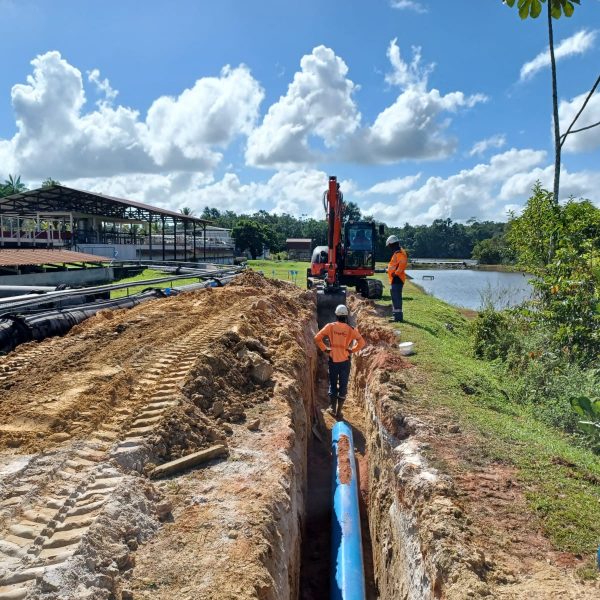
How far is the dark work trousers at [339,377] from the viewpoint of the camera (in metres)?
10.5

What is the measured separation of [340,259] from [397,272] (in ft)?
19.1

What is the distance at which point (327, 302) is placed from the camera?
719 inches

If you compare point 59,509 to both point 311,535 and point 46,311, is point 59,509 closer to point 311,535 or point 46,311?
point 311,535

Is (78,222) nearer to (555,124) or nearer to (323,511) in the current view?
(555,124)

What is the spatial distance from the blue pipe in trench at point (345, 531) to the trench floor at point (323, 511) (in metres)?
0.48

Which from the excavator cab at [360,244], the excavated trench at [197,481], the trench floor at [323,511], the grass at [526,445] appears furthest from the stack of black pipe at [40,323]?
the excavator cab at [360,244]

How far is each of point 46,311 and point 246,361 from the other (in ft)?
21.1

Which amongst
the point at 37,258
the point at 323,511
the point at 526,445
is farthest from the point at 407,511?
the point at 37,258

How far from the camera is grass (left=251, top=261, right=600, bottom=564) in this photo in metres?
4.70

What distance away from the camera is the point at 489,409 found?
7.96 metres

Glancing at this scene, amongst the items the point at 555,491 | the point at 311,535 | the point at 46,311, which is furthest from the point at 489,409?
the point at 46,311

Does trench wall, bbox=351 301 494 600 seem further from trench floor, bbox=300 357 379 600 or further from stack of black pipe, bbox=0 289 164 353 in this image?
stack of black pipe, bbox=0 289 164 353

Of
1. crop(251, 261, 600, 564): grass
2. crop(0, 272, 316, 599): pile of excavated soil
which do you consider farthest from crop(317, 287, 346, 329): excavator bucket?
crop(0, 272, 316, 599): pile of excavated soil

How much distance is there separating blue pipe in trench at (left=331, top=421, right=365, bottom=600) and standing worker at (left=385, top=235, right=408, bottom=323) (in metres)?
5.88
